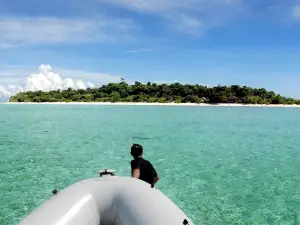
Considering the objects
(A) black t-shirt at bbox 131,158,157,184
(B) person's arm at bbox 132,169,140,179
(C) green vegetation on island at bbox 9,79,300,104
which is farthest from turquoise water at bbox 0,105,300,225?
(C) green vegetation on island at bbox 9,79,300,104

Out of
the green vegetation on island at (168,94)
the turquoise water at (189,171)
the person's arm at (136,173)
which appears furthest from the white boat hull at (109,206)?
the green vegetation on island at (168,94)

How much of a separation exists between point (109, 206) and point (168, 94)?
8856 centimetres

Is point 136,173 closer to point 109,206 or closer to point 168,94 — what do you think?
point 109,206

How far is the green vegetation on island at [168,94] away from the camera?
8819cm

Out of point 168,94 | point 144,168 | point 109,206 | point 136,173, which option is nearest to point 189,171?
point 144,168

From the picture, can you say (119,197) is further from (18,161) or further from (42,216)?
(18,161)

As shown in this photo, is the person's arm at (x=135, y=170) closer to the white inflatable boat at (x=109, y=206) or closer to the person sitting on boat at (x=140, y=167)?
the person sitting on boat at (x=140, y=167)

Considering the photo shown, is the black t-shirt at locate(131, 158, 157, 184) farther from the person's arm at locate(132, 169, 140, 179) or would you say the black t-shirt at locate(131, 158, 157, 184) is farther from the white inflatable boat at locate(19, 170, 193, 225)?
the white inflatable boat at locate(19, 170, 193, 225)

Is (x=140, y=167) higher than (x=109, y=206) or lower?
higher

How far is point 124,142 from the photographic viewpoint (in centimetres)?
2194

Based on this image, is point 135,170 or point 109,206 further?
point 135,170

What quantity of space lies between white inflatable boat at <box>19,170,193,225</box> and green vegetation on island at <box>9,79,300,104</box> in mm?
83650

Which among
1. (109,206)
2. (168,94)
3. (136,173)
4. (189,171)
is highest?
(168,94)

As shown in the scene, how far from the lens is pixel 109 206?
452cm
